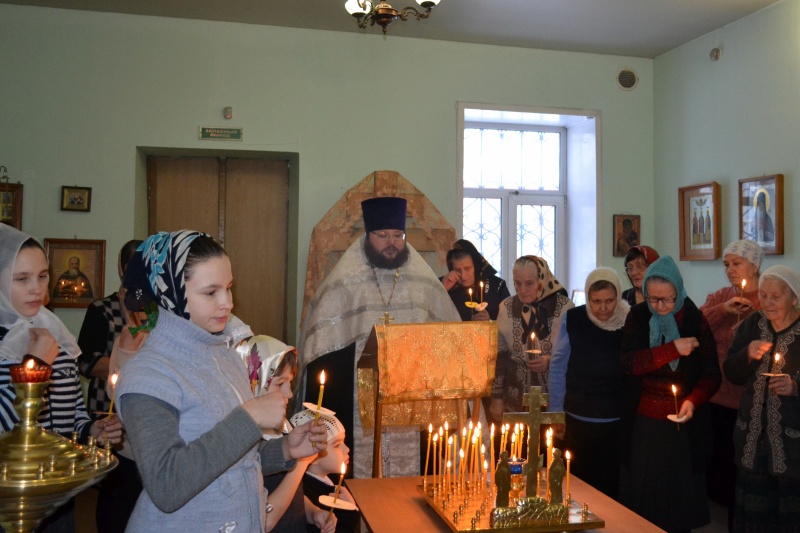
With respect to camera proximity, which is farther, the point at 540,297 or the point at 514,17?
the point at 514,17

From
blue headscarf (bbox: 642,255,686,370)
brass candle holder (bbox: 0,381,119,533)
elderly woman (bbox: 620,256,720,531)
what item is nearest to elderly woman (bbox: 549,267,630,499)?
elderly woman (bbox: 620,256,720,531)

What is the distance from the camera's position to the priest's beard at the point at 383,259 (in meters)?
4.38

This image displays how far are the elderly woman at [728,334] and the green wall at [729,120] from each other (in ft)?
3.68

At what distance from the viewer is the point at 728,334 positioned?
183 inches

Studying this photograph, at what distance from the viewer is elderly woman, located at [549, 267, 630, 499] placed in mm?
3818

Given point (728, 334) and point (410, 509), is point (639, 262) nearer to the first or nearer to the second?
point (728, 334)

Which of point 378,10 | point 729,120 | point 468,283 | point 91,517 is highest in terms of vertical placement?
point 378,10

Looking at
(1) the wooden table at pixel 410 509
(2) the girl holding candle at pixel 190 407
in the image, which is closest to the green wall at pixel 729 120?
(1) the wooden table at pixel 410 509

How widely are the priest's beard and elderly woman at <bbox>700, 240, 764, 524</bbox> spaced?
1926mm

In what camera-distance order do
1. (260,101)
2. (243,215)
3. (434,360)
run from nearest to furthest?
(434,360) < (260,101) < (243,215)

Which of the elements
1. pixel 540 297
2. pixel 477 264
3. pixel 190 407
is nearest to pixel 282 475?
pixel 190 407

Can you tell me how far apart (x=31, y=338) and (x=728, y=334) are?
3.98 meters

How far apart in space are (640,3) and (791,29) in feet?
3.63

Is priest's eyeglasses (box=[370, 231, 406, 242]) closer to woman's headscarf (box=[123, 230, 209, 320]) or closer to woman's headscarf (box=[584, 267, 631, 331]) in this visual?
woman's headscarf (box=[584, 267, 631, 331])
